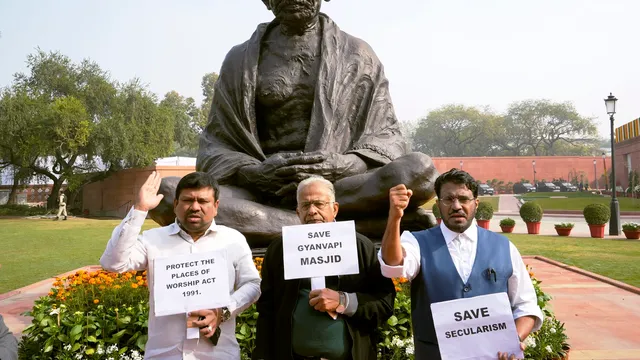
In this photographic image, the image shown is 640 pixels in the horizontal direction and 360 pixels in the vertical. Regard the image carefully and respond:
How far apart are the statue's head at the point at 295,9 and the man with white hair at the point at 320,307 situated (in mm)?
2748

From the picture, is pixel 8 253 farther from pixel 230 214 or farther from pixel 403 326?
pixel 403 326

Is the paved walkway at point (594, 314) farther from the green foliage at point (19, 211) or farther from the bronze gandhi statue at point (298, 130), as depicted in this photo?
the green foliage at point (19, 211)

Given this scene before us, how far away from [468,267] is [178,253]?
110 cm

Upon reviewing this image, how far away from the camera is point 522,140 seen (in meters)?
59.0

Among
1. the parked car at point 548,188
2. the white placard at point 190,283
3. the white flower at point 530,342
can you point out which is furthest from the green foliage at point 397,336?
the parked car at point 548,188

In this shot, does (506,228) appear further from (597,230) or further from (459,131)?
(459,131)

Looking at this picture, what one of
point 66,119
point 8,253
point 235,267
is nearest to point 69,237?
point 8,253

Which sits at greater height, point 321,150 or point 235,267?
point 321,150

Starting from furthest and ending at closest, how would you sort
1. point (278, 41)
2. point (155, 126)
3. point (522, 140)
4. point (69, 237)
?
point (522, 140), point (155, 126), point (69, 237), point (278, 41)

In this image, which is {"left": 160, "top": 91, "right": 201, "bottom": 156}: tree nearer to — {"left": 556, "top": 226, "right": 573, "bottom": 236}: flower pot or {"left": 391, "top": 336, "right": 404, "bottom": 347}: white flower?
{"left": 556, "top": 226, "right": 573, "bottom": 236}: flower pot

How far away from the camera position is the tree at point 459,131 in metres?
58.6

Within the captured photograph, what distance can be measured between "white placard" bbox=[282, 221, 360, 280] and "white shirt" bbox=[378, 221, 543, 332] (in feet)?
0.40

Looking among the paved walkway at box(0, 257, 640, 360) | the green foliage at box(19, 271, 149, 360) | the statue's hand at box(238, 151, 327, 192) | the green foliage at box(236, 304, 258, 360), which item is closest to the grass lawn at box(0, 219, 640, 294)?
the paved walkway at box(0, 257, 640, 360)

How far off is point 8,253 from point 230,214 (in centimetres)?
921
